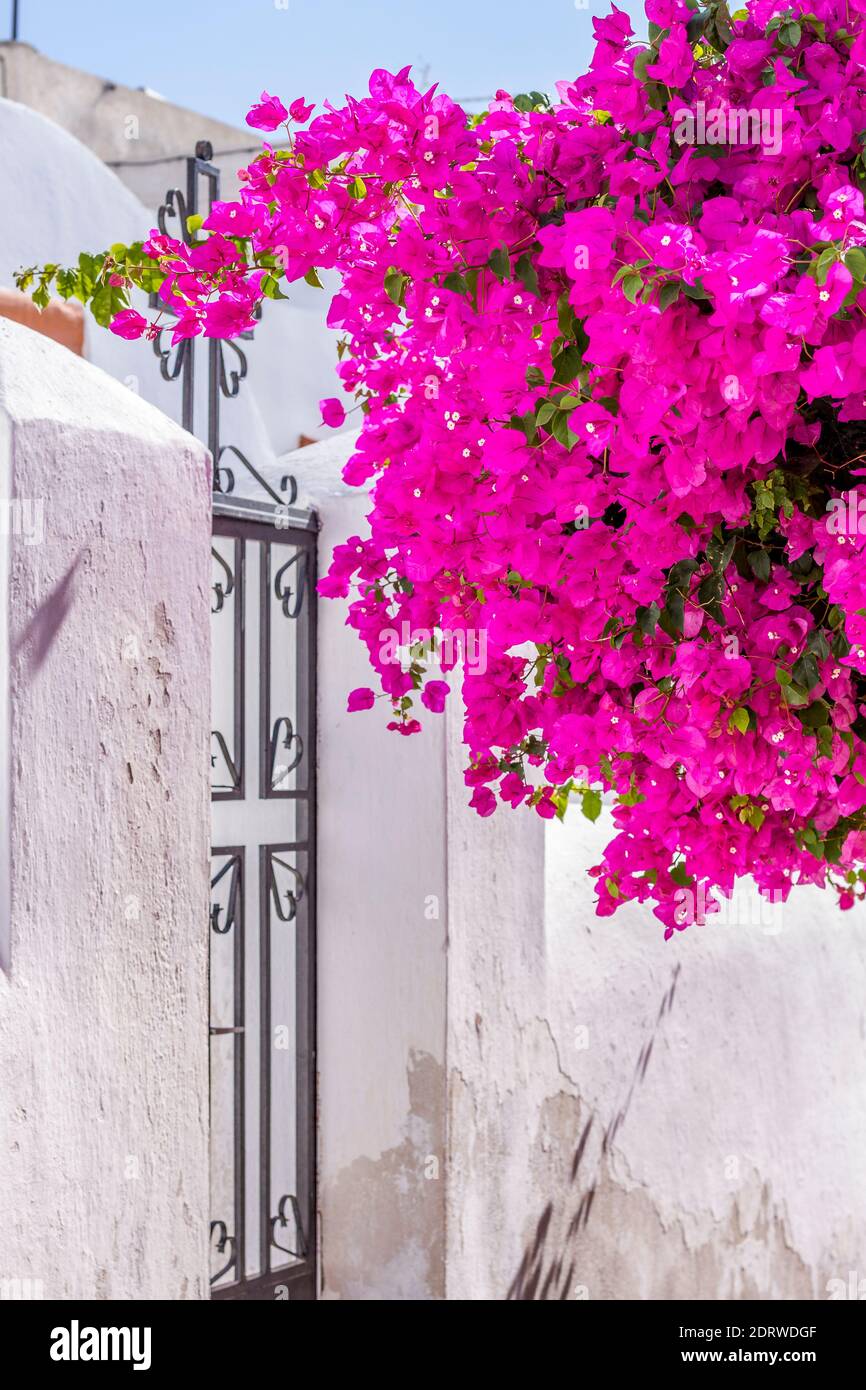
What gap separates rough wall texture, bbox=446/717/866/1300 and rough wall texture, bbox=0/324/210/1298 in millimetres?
1073

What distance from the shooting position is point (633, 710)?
1.99 m

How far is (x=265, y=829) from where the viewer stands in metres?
3.71

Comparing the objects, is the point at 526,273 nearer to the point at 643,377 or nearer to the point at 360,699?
the point at 643,377

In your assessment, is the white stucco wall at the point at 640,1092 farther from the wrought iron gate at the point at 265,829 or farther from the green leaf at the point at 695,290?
the green leaf at the point at 695,290

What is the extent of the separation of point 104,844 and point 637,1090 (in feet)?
7.60

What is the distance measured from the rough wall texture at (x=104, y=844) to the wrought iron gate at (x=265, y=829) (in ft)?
2.06

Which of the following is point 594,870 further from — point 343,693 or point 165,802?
point 343,693

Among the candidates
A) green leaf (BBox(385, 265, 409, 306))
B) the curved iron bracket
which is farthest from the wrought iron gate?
green leaf (BBox(385, 265, 409, 306))

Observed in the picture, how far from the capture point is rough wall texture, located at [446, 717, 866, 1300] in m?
3.76

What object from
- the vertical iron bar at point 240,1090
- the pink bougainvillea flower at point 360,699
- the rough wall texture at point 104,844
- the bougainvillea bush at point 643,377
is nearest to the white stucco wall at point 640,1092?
the vertical iron bar at point 240,1090

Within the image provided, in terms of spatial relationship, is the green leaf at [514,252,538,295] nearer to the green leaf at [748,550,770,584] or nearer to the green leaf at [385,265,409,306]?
the green leaf at [385,265,409,306]

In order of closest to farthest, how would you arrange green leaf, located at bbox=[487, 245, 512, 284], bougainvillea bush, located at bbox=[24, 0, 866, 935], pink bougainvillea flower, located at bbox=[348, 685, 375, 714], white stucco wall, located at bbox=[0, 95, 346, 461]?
1. bougainvillea bush, located at bbox=[24, 0, 866, 935]
2. green leaf, located at bbox=[487, 245, 512, 284]
3. pink bougainvillea flower, located at bbox=[348, 685, 375, 714]
4. white stucco wall, located at bbox=[0, 95, 346, 461]

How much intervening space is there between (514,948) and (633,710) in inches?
79.8

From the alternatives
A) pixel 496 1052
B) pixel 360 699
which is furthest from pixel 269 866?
pixel 360 699
